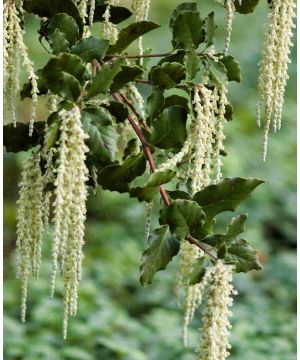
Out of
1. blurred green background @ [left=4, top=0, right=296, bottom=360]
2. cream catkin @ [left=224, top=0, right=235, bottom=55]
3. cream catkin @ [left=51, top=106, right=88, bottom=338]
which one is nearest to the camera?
cream catkin @ [left=51, top=106, right=88, bottom=338]

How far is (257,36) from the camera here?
7.79 m

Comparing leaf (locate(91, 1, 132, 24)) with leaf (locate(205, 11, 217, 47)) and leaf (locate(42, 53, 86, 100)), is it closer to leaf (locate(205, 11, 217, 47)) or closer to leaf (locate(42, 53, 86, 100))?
leaf (locate(205, 11, 217, 47))

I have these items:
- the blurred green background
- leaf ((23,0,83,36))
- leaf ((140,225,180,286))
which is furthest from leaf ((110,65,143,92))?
the blurred green background

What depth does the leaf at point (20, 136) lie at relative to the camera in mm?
1713

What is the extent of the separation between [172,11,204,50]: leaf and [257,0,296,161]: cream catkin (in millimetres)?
130

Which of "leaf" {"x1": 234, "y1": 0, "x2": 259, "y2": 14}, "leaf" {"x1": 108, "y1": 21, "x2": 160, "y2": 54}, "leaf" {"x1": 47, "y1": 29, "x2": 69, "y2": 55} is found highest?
"leaf" {"x1": 234, "y1": 0, "x2": 259, "y2": 14}

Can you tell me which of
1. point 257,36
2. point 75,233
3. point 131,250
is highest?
point 257,36

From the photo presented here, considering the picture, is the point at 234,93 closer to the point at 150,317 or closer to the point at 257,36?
the point at 257,36

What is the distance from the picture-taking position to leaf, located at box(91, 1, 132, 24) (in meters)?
1.68

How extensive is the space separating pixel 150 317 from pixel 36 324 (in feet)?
2.04

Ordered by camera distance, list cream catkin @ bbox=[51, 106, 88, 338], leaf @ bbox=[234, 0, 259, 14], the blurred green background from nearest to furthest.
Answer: cream catkin @ bbox=[51, 106, 88, 338] → leaf @ bbox=[234, 0, 259, 14] → the blurred green background

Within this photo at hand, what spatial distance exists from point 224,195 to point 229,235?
75 millimetres

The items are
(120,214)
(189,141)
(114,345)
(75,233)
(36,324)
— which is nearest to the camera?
(75,233)

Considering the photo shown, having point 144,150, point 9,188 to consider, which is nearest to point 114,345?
→ point 144,150
